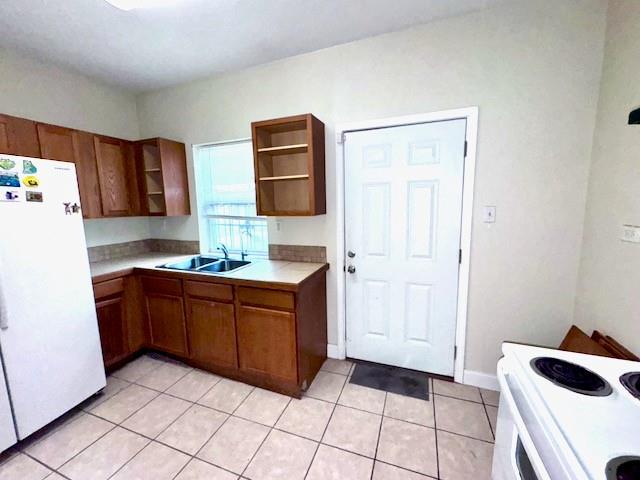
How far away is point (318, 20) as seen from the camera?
73.2 inches

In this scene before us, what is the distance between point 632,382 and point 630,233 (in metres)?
0.79

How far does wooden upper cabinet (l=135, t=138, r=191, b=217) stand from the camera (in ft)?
8.80

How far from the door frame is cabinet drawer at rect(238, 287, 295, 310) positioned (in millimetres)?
Answer: 638

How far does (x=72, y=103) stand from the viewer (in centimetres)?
251

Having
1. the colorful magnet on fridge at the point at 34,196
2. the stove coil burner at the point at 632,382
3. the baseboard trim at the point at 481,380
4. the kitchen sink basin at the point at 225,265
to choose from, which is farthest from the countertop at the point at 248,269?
the stove coil burner at the point at 632,382

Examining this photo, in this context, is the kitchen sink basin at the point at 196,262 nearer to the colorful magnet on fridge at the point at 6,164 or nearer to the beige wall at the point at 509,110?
the colorful magnet on fridge at the point at 6,164

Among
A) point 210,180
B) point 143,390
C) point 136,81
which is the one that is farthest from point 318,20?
point 143,390

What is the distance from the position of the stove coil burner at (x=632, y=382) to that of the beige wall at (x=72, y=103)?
377 cm

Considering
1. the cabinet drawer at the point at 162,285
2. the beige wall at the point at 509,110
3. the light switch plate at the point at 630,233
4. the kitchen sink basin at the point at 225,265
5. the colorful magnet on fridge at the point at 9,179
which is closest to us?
the light switch plate at the point at 630,233

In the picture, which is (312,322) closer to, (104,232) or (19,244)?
(19,244)

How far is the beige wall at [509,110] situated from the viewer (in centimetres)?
166

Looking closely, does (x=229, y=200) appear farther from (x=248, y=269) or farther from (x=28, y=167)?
(x=28, y=167)

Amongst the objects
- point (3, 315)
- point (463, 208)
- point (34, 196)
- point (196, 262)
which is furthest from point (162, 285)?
point (463, 208)

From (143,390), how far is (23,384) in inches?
28.4
